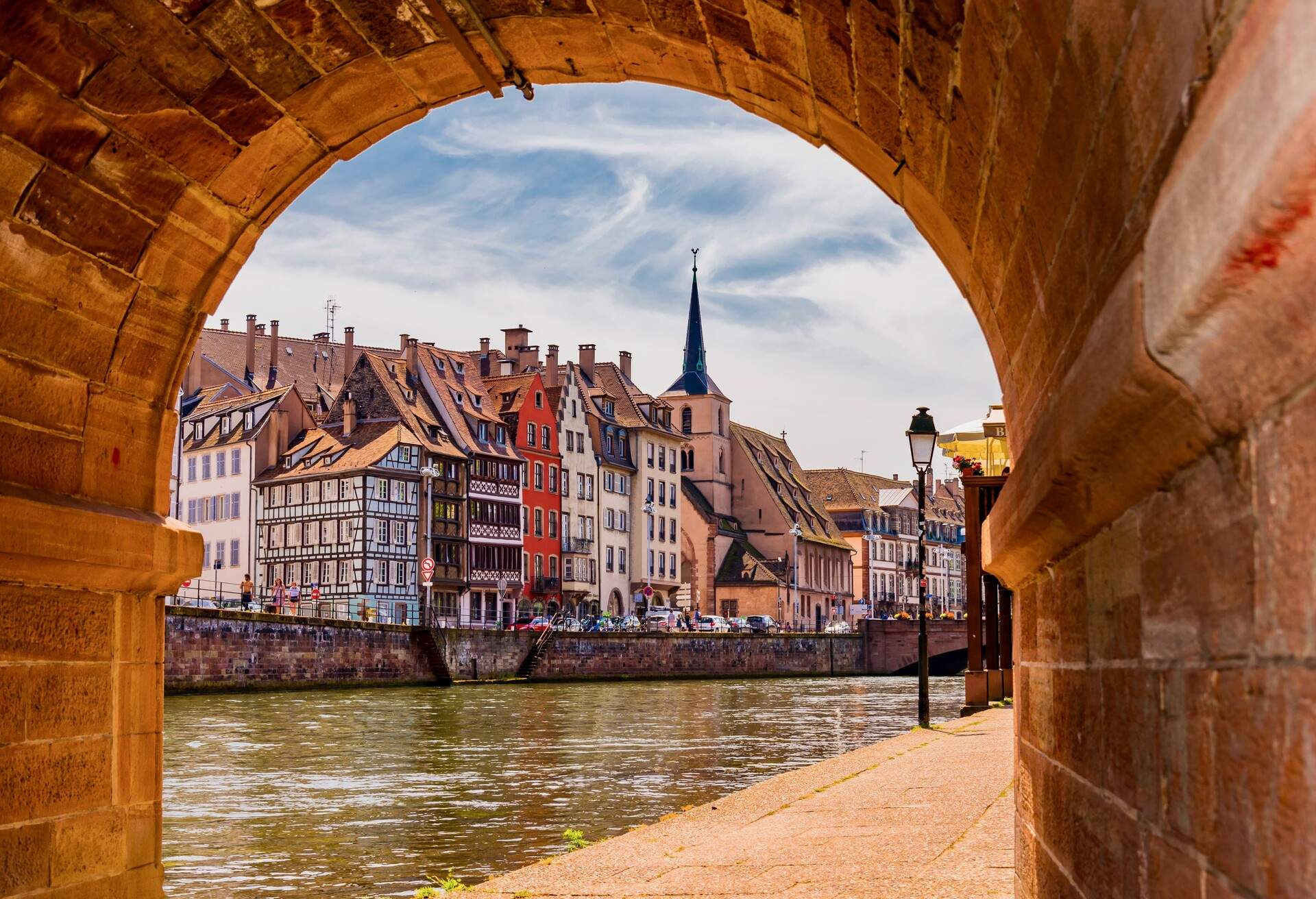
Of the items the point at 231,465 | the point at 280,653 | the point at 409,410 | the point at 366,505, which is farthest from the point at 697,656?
the point at 280,653

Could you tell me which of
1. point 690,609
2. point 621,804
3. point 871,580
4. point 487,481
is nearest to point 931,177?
point 621,804

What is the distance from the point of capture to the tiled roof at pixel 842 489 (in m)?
119

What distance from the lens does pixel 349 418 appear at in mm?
67062

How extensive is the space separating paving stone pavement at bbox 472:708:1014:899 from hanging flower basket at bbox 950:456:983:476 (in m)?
5.94

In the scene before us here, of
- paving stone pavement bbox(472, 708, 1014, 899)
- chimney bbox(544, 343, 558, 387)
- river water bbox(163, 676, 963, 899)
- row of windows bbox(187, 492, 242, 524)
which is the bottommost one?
river water bbox(163, 676, 963, 899)

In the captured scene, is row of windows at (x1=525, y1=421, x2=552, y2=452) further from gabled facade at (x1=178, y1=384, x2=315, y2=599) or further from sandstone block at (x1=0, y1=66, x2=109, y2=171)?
sandstone block at (x1=0, y1=66, x2=109, y2=171)

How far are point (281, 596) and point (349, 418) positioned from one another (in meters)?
10.6

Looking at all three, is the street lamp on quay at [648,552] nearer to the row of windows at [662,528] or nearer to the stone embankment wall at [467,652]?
the row of windows at [662,528]

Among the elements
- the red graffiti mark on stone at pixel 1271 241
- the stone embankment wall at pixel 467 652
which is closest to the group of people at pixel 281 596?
the stone embankment wall at pixel 467 652

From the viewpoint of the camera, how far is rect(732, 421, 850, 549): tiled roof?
101562 millimetres

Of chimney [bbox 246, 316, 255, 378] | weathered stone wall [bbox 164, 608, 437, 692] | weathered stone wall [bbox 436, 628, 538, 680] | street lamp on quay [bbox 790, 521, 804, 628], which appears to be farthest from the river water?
street lamp on quay [bbox 790, 521, 804, 628]

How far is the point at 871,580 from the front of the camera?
118 meters

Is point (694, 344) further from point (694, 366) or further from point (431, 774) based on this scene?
point (431, 774)

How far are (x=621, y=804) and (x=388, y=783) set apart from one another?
13.9ft
